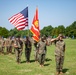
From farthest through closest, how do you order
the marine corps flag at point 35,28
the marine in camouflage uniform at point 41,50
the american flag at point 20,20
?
the american flag at point 20,20, the marine corps flag at point 35,28, the marine in camouflage uniform at point 41,50

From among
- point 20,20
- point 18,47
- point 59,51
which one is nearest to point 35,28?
point 20,20

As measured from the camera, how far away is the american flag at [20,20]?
17.4 metres

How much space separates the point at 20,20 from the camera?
17.6 m

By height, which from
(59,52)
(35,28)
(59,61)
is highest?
(35,28)

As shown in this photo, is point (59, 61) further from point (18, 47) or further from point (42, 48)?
point (18, 47)

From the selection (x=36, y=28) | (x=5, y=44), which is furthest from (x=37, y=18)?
(x=5, y=44)

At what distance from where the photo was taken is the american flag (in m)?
17.4

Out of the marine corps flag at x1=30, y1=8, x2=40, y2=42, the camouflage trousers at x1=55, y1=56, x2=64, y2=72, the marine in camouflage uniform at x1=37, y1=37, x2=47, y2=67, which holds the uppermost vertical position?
the marine corps flag at x1=30, y1=8, x2=40, y2=42

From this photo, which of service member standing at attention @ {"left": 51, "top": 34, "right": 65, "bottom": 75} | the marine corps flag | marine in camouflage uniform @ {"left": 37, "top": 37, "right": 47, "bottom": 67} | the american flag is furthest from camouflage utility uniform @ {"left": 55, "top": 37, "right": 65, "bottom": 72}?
the american flag

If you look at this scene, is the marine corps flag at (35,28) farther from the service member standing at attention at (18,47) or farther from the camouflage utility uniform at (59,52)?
the camouflage utility uniform at (59,52)

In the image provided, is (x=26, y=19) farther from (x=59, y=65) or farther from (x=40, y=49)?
(x=59, y=65)

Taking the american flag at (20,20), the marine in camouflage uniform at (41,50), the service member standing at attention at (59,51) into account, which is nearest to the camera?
the service member standing at attention at (59,51)

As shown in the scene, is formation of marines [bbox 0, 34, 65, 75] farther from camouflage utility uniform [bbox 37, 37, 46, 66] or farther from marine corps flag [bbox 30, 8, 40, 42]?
marine corps flag [bbox 30, 8, 40, 42]

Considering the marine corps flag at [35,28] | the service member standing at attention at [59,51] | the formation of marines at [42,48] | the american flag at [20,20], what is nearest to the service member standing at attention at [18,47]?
the formation of marines at [42,48]
